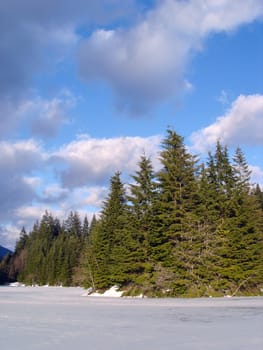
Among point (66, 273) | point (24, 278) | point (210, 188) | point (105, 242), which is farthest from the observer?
point (24, 278)

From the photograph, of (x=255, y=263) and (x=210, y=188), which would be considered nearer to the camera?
(x=255, y=263)

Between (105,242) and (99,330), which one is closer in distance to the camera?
(99,330)

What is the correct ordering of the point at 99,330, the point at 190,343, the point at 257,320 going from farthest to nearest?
the point at 257,320 → the point at 99,330 → the point at 190,343

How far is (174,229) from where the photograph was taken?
35719 mm

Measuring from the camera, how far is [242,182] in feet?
132

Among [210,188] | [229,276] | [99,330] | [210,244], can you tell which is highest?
[210,188]

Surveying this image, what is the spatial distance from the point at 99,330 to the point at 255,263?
28285 millimetres

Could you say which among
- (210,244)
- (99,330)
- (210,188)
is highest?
(210,188)

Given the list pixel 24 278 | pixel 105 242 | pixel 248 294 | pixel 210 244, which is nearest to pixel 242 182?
pixel 210 244

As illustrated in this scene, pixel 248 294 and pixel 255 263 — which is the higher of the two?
pixel 255 263

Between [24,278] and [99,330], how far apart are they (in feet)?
335

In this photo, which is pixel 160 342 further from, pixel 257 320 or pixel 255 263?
pixel 255 263

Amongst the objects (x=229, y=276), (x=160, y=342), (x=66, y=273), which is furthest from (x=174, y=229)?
(x=66, y=273)

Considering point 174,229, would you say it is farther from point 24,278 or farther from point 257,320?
point 24,278
